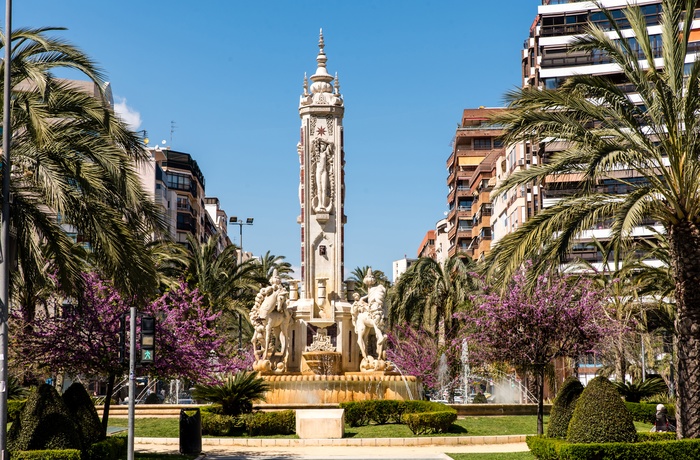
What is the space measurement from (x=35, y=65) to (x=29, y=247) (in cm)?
343

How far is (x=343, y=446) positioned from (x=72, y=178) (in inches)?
362

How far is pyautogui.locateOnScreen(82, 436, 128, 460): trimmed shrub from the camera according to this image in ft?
60.5

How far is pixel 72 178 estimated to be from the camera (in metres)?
19.4

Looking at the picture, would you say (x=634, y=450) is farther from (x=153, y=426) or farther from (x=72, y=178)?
(x=153, y=426)

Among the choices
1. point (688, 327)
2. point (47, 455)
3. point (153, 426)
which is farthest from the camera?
point (153, 426)

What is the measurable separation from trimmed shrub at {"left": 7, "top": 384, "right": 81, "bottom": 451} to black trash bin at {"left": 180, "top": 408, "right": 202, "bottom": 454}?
457 centimetres

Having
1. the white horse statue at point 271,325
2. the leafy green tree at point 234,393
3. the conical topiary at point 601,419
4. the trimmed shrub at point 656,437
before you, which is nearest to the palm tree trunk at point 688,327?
the trimmed shrub at point 656,437

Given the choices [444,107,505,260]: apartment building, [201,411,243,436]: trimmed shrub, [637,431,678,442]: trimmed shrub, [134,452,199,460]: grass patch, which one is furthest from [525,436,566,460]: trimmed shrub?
[444,107,505,260]: apartment building

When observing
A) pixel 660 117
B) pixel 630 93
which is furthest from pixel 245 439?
pixel 630 93

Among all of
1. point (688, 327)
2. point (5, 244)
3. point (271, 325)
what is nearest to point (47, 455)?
point (5, 244)

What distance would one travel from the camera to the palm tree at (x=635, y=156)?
18.8 metres

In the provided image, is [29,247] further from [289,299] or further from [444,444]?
[289,299]

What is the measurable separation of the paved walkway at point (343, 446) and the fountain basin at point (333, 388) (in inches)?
243

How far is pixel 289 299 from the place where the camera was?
113 feet
